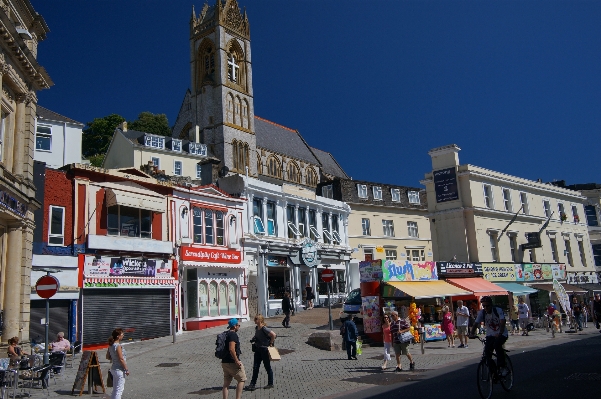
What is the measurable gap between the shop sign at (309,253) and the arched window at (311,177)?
134 feet

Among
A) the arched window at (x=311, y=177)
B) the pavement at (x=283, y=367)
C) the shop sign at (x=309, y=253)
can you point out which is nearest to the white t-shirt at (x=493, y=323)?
the pavement at (x=283, y=367)

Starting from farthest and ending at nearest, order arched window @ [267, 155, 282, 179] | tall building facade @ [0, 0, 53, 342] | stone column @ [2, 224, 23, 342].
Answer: arched window @ [267, 155, 282, 179] → stone column @ [2, 224, 23, 342] → tall building facade @ [0, 0, 53, 342]

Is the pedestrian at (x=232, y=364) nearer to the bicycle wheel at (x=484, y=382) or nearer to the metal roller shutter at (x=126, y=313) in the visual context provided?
the bicycle wheel at (x=484, y=382)

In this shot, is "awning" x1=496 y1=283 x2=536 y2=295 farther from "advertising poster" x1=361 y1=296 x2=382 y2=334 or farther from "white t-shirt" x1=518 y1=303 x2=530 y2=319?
"advertising poster" x1=361 y1=296 x2=382 y2=334

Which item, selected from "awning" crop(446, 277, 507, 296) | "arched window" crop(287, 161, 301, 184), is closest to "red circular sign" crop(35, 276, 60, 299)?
"awning" crop(446, 277, 507, 296)

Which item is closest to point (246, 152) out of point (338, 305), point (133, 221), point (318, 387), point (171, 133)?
point (171, 133)

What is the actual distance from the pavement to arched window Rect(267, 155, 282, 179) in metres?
46.7

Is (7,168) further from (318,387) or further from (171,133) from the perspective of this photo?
(171,133)

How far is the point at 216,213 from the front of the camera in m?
28.5

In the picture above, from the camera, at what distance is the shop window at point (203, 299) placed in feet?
86.2

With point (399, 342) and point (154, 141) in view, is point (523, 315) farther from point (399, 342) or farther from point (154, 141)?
point (154, 141)

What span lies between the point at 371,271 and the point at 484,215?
764 inches

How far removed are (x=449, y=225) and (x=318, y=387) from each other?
2862cm

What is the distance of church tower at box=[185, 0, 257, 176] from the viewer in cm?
6375
